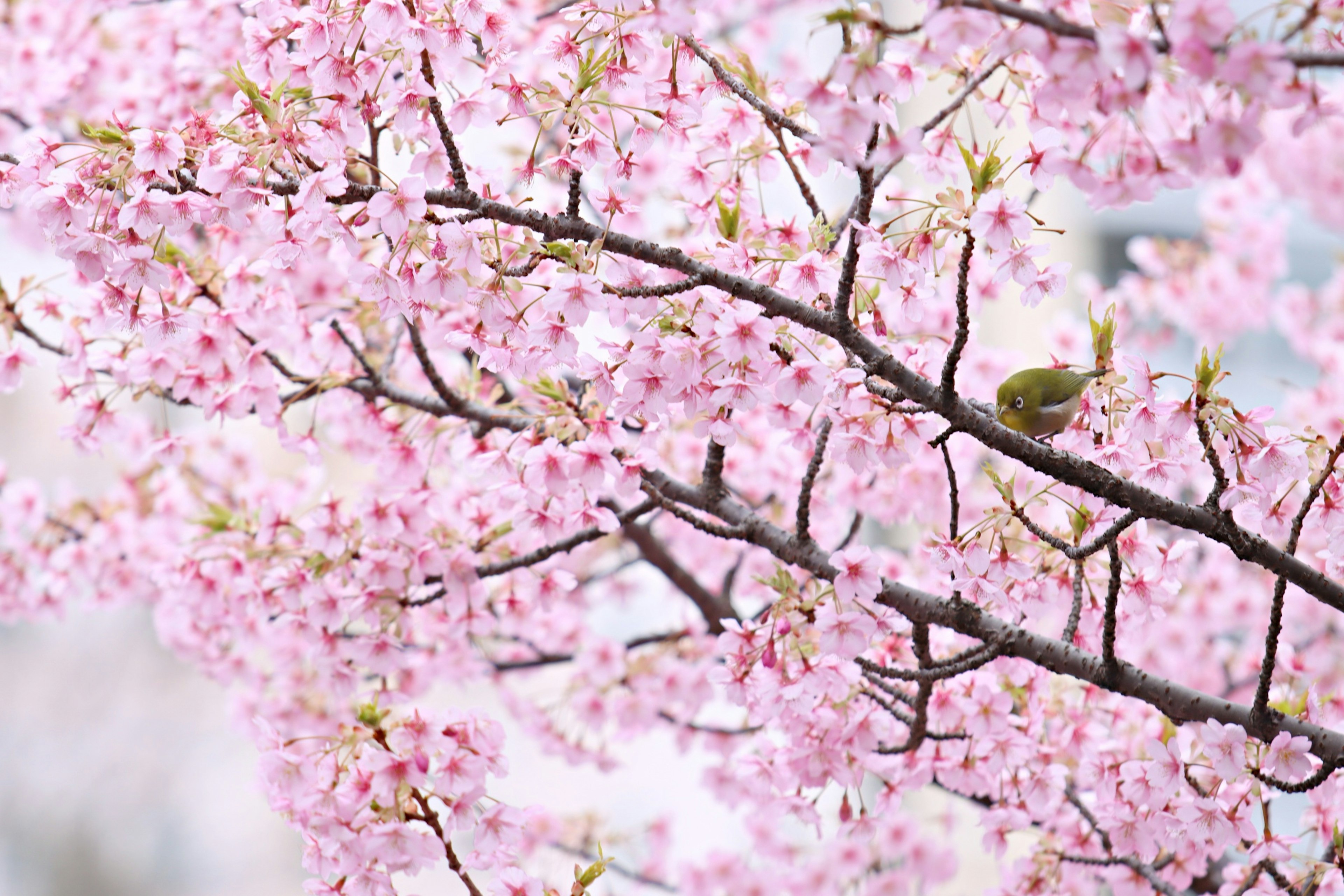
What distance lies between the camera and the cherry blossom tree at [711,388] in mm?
1196

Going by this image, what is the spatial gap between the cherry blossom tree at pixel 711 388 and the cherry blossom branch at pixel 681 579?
0.06ft

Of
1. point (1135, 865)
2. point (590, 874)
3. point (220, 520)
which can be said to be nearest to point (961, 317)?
point (590, 874)

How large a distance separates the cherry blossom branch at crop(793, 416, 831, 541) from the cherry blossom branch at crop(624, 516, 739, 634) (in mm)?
632

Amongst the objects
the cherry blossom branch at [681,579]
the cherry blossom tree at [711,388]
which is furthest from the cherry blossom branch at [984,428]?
the cherry blossom branch at [681,579]

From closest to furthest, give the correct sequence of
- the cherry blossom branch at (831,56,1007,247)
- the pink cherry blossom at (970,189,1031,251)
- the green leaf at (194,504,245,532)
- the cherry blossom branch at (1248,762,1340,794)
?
the cherry blossom branch at (831,56,1007,247) → the pink cherry blossom at (970,189,1031,251) → the cherry blossom branch at (1248,762,1340,794) → the green leaf at (194,504,245,532)

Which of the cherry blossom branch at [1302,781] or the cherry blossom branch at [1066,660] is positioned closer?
the cherry blossom branch at [1302,781]

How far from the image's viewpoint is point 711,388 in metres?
1.29

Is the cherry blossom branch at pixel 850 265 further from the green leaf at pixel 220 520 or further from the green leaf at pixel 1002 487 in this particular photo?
the green leaf at pixel 220 520

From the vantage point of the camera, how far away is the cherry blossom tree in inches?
47.1

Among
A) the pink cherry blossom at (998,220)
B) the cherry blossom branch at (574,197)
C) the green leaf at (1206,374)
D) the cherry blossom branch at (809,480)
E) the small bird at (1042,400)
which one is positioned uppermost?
the cherry blossom branch at (574,197)

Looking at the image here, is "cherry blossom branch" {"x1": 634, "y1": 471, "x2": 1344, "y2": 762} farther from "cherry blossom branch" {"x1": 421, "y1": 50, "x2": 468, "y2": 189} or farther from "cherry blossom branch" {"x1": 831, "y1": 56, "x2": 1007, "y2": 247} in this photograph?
"cherry blossom branch" {"x1": 421, "y1": 50, "x2": 468, "y2": 189}

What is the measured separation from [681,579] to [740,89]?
121 cm

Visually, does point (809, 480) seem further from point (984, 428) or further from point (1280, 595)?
point (1280, 595)

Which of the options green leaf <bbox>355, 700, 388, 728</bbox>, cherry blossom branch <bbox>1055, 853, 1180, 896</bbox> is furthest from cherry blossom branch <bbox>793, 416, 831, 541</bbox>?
cherry blossom branch <bbox>1055, 853, 1180, 896</bbox>
